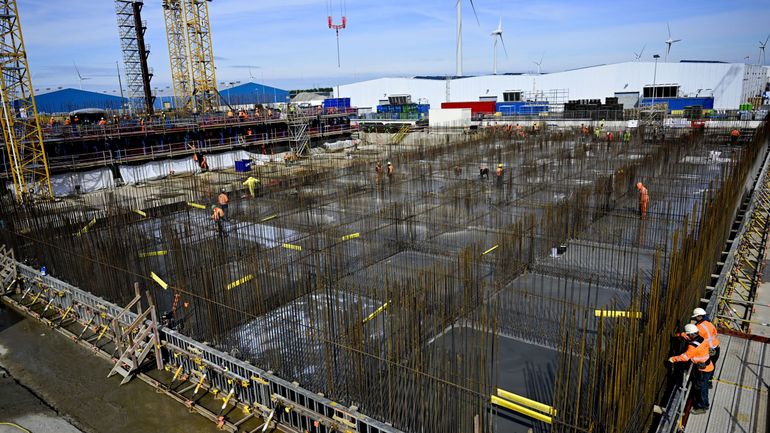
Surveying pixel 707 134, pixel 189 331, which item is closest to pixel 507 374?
pixel 189 331

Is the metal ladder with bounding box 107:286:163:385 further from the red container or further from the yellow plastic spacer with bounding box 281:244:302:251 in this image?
the red container

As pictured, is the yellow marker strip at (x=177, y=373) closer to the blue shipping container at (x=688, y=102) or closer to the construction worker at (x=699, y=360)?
the construction worker at (x=699, y=360)

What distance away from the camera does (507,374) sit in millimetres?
7613

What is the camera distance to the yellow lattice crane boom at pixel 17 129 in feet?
70.3

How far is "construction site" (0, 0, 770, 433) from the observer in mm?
6355

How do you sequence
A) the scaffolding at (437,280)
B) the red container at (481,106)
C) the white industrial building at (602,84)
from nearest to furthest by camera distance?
the scaffolding at (437,280) < the white industrial building at (602,84) < the red container at (481,106)

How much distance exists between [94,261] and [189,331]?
3.19m

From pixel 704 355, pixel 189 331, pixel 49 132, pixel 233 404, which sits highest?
pixel 49 132

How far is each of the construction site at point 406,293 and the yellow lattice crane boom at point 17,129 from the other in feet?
0.41

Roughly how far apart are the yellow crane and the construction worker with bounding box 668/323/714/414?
43.6 metres

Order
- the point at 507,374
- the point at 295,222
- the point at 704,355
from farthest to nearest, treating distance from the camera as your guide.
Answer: the point at 295,222 < the point at 507,374 < the point at 704,355

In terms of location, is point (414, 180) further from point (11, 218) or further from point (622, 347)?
point (622, 347)

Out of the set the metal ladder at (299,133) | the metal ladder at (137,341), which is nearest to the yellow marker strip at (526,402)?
the metal ladder at (137,341)

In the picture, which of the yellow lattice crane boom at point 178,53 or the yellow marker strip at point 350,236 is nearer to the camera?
the yellow marker strip at point 350,236
